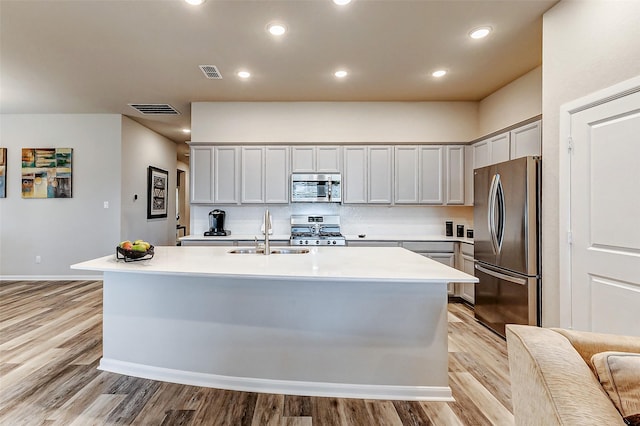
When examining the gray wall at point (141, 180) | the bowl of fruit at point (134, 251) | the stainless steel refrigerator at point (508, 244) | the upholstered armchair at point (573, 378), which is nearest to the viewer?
the upholstered armchair at point (573, 378)

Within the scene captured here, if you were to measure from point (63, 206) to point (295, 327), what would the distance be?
530cm

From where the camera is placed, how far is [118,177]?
534cm

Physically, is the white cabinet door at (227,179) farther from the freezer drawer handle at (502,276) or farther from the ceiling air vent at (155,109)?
the freezer drawer handle at (502,276)

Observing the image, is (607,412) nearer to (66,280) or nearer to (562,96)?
(562,96)

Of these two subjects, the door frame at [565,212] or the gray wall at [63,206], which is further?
the gray wall at [63,206]

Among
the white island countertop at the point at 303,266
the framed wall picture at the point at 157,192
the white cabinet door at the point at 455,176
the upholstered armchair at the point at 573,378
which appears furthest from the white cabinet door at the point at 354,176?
the framed wall picture at the point at 157,192

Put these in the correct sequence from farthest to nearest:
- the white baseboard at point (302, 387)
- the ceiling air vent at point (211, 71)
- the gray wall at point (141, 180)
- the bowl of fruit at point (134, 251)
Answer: the gray wall at point (141, 180) < the ceiling air vent at point (211, 71) < the bowl of fruit at point (134, 251) < the white baseboard at point (302, 387)

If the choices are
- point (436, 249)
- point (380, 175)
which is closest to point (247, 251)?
point (380, 175)

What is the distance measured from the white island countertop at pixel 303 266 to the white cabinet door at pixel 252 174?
1957 millimetres

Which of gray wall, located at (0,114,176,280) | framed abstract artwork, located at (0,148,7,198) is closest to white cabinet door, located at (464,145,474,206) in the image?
gray wall, located at (0,114,176,280)

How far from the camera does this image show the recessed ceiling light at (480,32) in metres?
2.85

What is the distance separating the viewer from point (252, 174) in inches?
183

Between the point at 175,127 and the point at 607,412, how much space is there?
22.2 ft

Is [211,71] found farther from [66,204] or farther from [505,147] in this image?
[66,204]
